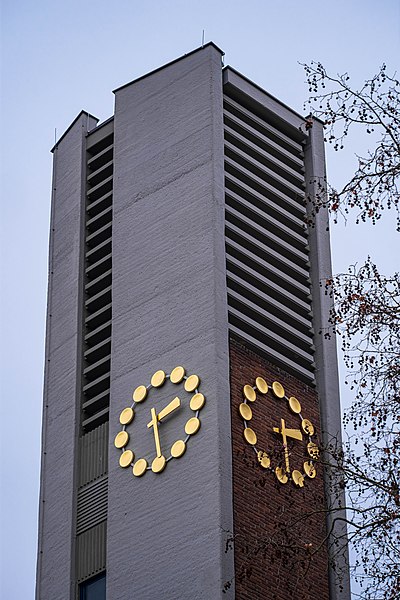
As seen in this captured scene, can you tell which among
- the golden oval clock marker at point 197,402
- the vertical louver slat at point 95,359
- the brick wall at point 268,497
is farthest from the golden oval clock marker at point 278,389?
the vertical louver slat at point 95,359

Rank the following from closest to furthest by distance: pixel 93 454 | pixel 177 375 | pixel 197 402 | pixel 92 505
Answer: pixel 197 402
pixel 177 375
pixel 92 505
pixel 93 454

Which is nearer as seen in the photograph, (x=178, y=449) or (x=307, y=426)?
(x=178, y=449)

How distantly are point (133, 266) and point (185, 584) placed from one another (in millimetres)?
9418

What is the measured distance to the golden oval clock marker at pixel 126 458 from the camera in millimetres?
35594

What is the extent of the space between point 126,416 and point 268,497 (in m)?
4.23

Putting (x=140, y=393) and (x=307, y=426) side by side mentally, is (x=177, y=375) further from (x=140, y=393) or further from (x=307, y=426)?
(x=307, y=426)

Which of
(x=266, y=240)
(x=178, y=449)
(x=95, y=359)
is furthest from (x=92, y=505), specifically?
(x=266, y=240)

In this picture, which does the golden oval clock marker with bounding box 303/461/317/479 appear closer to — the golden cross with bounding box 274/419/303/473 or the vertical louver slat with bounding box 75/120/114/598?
the golden cross with bounding box 274/419/303/473

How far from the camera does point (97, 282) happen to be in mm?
40312

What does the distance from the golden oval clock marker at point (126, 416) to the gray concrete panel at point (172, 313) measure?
276 millimetres

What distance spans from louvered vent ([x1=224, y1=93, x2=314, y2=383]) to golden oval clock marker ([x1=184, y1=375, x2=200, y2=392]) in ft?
5.62

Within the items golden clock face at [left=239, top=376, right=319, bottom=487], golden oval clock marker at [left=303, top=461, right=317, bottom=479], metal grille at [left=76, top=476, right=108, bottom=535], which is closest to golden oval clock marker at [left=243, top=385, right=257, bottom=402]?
golden clock face at [left=239, top=376, right=319, bottom=487]

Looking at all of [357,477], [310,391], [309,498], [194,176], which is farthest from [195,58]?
[357,477]

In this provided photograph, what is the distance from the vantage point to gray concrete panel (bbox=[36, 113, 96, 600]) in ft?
123
